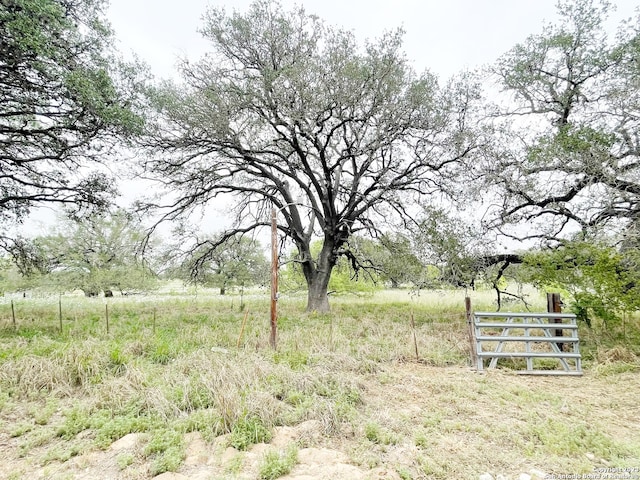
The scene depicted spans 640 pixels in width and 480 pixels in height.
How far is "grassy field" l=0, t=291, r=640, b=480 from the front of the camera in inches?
112

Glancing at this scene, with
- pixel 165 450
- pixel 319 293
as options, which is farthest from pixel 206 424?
pixel 319 293

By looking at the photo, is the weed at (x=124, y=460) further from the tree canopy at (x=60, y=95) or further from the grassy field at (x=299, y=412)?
the tree canopy at (x=60, y=95)

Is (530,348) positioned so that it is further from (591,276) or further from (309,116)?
(309,116)

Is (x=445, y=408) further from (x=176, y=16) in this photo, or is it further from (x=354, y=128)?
(x=176, y=16)

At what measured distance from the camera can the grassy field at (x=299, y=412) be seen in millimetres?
2840

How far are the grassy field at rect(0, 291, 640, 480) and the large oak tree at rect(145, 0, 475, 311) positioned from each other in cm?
519

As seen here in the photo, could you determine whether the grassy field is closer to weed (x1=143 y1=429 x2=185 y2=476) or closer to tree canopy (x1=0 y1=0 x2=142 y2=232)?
weed (x1=143 y1=429 x2=185 y2=476)

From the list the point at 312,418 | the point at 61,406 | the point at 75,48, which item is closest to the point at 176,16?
the point at 75,48

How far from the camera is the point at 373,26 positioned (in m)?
9.70

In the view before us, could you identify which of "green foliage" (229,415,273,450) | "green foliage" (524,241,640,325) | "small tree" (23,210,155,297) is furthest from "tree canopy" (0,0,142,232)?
"small tree" (23,210,155,297)

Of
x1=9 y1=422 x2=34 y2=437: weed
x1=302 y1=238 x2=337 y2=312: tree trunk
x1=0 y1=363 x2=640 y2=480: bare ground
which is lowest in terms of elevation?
x1=0 y1=363 x2=640 y2=480: bare ground

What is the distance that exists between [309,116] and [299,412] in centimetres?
806

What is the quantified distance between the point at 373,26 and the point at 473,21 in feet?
10.7

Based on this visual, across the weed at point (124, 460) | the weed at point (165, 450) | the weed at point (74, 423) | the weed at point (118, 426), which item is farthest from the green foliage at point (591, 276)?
the weed at point (74, 423)
